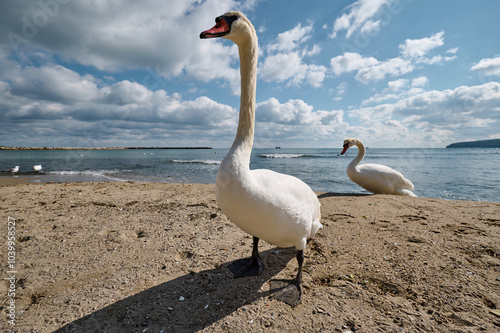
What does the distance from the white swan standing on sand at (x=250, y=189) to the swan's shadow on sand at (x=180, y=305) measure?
0.52 meters

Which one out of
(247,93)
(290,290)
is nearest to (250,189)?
(247,93)

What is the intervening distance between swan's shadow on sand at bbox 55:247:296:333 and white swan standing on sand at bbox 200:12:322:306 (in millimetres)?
524

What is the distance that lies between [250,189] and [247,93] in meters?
1.12

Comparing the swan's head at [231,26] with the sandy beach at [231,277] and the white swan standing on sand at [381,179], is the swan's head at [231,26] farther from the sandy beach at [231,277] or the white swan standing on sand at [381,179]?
the white swan standing on sand at [381,179]

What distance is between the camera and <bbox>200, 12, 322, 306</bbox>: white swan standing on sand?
213 cm

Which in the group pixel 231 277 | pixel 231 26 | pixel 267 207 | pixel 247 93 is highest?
pixel 231 26

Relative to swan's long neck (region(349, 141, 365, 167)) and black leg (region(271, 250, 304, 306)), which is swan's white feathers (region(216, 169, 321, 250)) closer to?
black leg (region(271, 250, 304, 306))

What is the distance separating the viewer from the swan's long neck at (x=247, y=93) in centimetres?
240

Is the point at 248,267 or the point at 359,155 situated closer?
the point at 248,267

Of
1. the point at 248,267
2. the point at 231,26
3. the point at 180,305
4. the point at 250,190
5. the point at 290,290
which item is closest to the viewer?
the point at 250,190

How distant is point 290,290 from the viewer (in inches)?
104

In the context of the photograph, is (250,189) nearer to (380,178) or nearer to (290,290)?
(290,290)

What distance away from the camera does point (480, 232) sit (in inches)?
157

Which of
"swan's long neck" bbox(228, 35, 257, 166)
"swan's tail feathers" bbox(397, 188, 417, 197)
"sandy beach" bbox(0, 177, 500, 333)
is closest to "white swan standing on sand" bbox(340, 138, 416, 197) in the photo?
"swan's tail feathers" bbox(397, 188, 417, 197)
